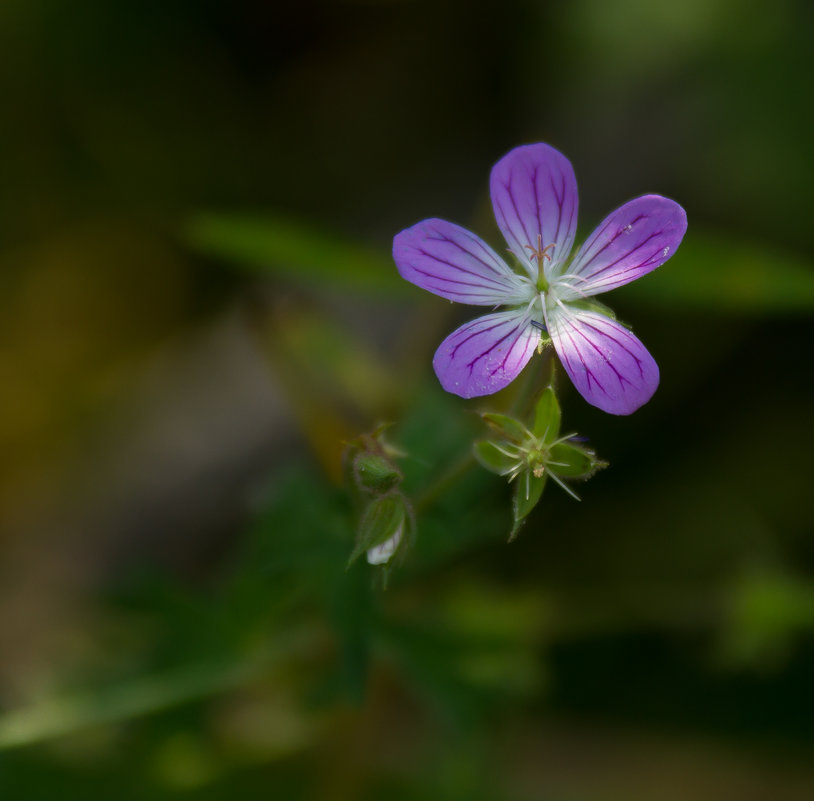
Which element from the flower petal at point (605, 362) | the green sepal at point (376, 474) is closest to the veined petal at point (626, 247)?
the flower petal at point (605, 362)

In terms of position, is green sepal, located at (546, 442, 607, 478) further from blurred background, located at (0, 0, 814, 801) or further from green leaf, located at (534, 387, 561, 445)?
blurred background, located at (0, 0, 814, 801)

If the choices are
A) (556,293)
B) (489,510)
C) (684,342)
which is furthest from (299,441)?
(556,293)

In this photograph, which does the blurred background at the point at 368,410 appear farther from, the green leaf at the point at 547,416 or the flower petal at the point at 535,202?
the green leaf at the point at 547,416

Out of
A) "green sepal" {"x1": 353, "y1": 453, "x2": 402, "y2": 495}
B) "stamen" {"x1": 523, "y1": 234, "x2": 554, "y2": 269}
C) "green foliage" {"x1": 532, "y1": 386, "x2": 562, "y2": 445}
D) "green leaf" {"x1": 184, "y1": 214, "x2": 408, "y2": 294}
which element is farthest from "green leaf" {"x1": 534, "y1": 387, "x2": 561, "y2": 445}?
"green leaf" {"x1": 184, "y1": 214, "x2": 408, "y2": 294}

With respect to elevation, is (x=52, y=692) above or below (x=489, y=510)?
below

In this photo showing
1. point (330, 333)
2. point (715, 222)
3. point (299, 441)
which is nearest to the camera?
point (330, 333)

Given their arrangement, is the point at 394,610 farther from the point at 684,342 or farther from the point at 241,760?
the point at 684,342
